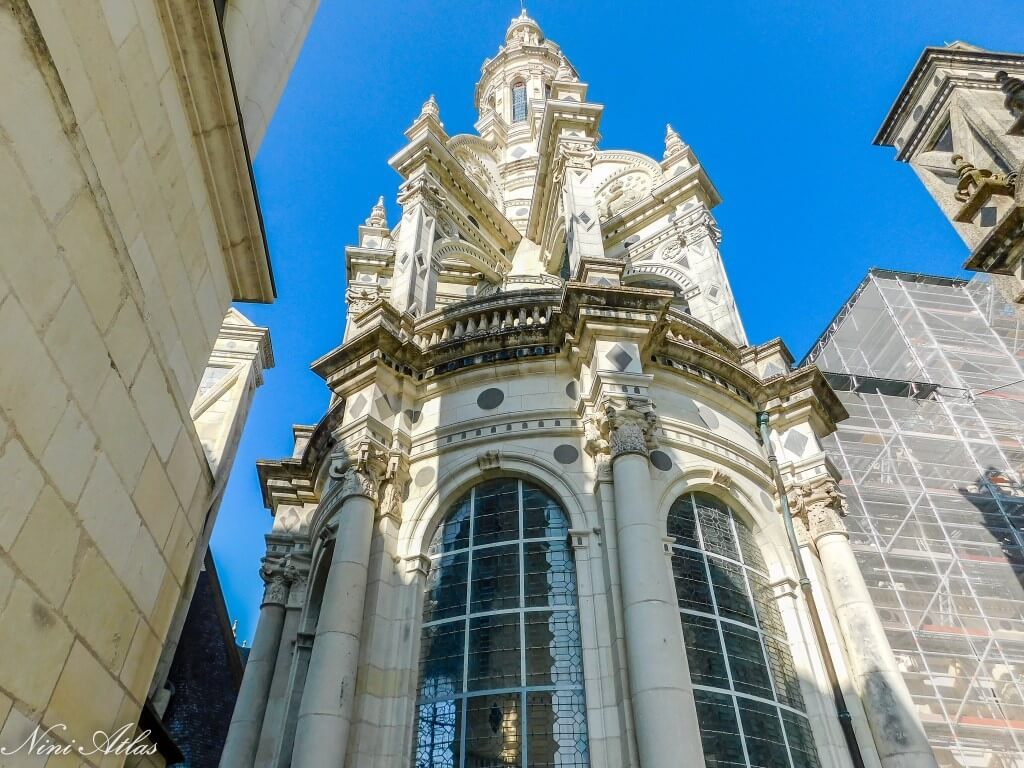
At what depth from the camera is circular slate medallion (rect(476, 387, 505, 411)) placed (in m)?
12.6

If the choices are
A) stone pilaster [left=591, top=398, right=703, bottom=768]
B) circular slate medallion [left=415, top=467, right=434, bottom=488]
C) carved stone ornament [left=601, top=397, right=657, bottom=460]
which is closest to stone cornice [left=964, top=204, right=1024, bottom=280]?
carved stone ornament [left=601, top=397, right=657, bottom=460]

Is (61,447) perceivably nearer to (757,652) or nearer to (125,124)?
(125,124)

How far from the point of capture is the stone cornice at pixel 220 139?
484cm

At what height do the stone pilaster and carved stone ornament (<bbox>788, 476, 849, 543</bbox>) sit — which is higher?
carved stone ornament (<bbox>788, 476, 849, 543</bbox>)

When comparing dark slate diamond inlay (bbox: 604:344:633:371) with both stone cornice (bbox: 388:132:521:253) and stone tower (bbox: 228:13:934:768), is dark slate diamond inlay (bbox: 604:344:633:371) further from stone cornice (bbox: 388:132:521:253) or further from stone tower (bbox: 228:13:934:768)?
stone cornice (bbox: 388:132:521:253)

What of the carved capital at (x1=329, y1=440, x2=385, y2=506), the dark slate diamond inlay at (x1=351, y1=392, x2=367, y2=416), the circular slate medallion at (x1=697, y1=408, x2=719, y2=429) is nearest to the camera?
the carved capital at (x1=329, y1=440, x2=385, y2=506)

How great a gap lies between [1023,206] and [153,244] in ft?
45.1

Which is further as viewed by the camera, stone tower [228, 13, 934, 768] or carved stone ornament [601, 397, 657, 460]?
carved stone ornament [601, 397, 657, 460]

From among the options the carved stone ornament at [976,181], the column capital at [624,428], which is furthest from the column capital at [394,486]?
the carved stone ornament at [976,181]

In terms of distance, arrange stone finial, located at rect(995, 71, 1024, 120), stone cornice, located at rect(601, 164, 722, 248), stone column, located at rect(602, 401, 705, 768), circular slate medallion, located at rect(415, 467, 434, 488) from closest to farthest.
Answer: stone column, located at rect(602, 401, 705, 768) → circular slate medallion, located at rect(415, 467, 434, 488) → stone finial, located at rect(995, 71, 1024, 120) → stone cornice, located at rect(601, 164, 722, 248)

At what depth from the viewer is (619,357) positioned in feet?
39.2

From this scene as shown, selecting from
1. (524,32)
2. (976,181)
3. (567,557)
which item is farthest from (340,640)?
(524,32)

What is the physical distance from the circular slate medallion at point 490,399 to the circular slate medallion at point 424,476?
1.51 metres

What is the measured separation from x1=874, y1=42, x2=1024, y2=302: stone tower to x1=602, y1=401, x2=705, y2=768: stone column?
7.87m
